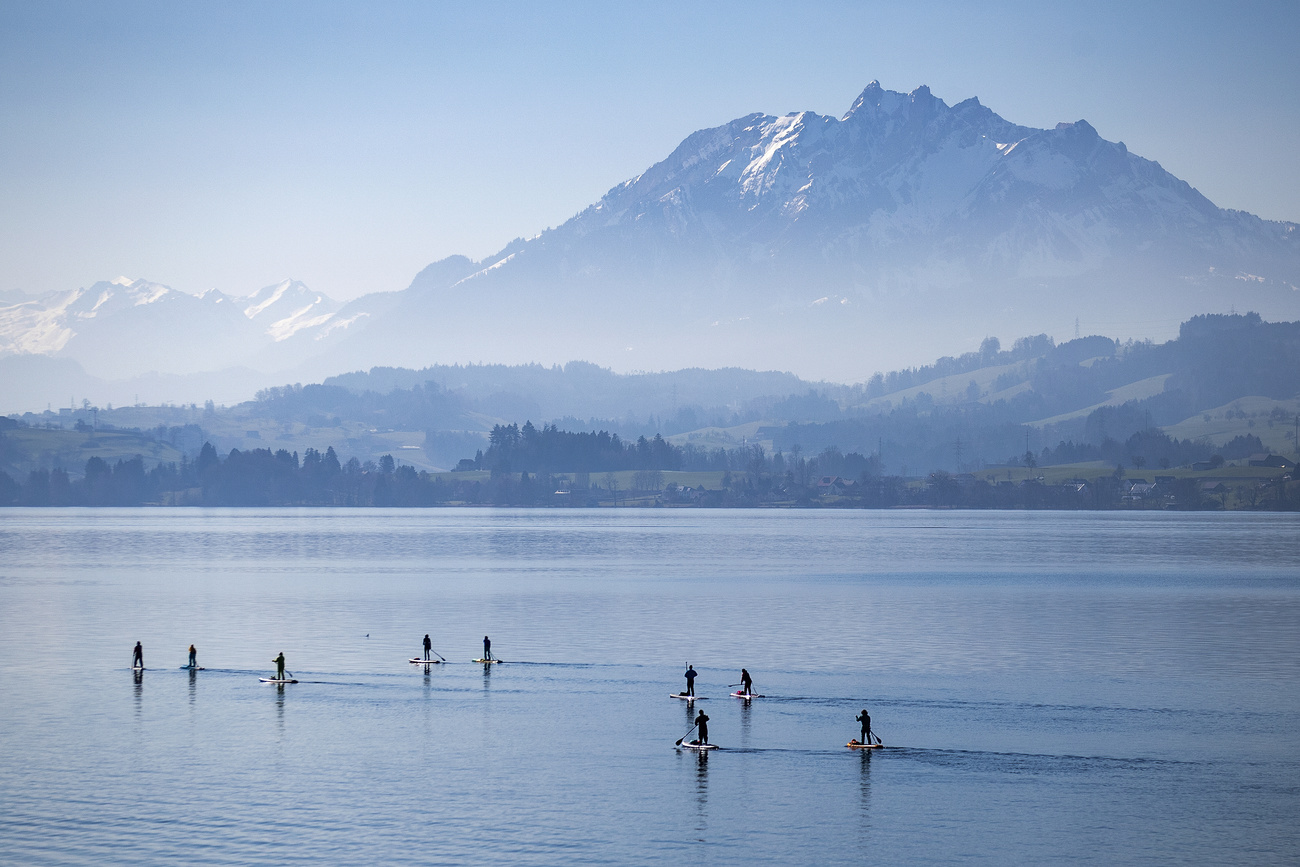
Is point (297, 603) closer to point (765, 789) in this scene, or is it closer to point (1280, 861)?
point (765, 789)

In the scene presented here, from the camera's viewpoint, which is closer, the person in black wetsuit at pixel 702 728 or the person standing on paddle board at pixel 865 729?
the person in black wetsuit at pixel 702 728

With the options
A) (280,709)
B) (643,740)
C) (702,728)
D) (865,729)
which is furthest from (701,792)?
(280,709)

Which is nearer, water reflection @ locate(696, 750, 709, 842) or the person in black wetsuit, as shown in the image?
water reflection @ locate(696, 750, 709, 842)

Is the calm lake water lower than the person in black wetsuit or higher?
lower

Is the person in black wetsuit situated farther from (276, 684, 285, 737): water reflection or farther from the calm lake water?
(276, 684, 285, 737): water reflection

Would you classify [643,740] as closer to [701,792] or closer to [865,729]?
[701,792]

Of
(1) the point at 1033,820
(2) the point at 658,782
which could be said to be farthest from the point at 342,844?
(1) the point at 1033,820

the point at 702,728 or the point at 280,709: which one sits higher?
the point at 702,728

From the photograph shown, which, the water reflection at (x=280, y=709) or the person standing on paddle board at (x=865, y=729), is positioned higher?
the person standing on paddle board at (x=865, y=729)

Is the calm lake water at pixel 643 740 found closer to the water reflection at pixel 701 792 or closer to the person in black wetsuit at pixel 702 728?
the water reflection at pixel 701 792

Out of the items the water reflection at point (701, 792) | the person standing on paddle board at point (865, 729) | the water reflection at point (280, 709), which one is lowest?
the water reflection at point (701, 792)

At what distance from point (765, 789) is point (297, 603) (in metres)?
100

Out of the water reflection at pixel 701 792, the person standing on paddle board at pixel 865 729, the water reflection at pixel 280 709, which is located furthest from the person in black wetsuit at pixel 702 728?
the water reflection at pixel 280 709

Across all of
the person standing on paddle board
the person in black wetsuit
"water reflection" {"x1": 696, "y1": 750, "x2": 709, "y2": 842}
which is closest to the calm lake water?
"water reflection" {"x1": 696, "y1": 750, "x2": 709, "y2": 842}
